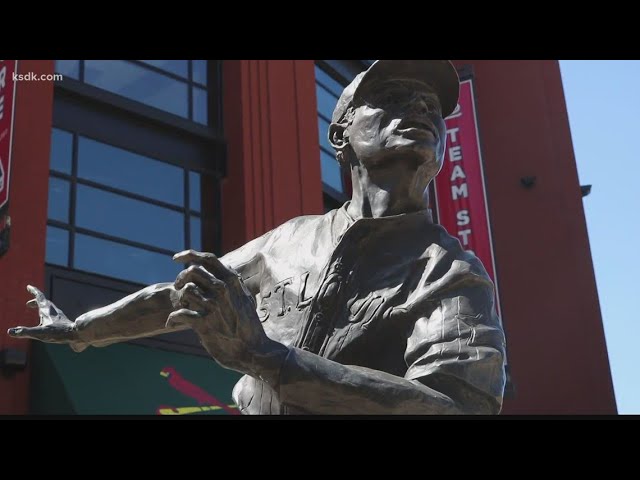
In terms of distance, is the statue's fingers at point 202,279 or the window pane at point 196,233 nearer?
the statue's fingers at point 202,279

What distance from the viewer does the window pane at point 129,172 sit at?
43.3 ft

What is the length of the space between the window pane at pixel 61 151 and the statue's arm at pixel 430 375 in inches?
424

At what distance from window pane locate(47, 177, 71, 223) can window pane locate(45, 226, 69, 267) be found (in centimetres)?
19

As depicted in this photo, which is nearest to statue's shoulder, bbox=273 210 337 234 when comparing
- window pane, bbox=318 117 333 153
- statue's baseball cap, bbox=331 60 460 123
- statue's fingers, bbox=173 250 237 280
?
statue's baseball cap, bbox=331 60 460 123

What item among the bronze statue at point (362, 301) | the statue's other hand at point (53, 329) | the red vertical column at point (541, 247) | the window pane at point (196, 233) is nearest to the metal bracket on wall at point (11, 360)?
the window pane at point (196, 233)

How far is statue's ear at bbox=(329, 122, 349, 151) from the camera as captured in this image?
3.25m

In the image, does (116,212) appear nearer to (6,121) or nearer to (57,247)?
(57,247)

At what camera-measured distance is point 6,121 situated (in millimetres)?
12195

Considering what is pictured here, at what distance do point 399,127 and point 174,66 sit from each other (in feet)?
40.8

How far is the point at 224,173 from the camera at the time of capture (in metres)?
14.8

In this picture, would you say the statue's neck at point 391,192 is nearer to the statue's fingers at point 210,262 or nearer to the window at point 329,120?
the statue's fingers at point 210,262

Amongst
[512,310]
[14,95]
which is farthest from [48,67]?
[512,310]
